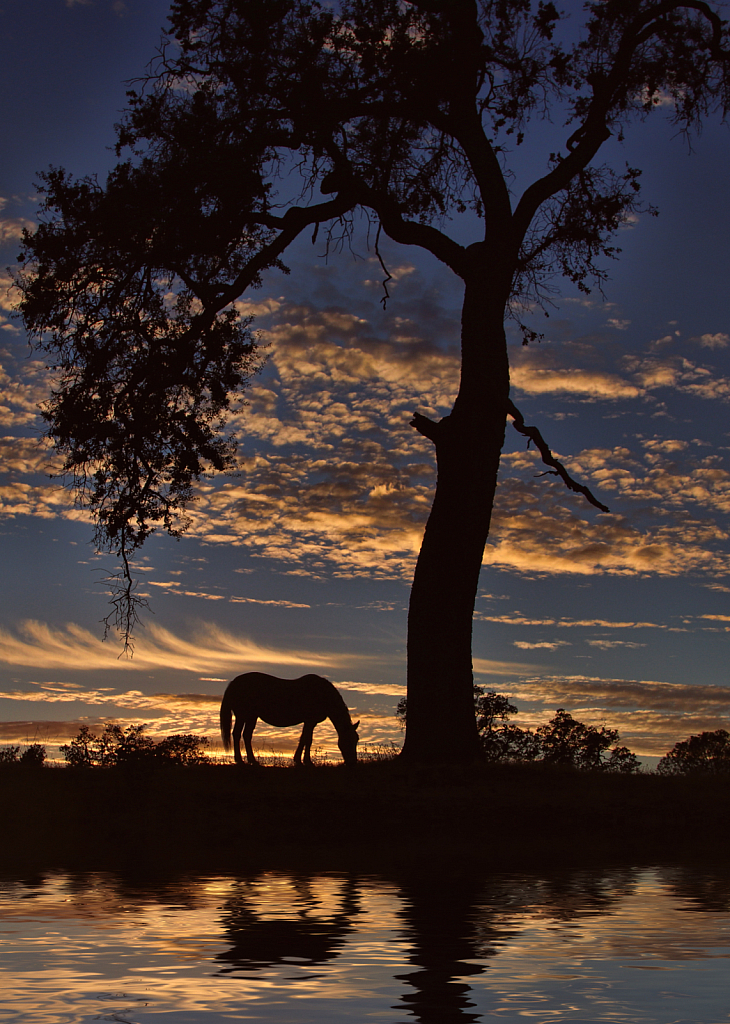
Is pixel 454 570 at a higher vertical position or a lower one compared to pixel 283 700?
higher

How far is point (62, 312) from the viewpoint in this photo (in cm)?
1817

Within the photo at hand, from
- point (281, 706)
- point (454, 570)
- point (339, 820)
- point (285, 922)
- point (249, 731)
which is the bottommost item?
point (339, 820)

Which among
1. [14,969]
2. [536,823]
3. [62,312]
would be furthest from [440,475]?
[14,969]

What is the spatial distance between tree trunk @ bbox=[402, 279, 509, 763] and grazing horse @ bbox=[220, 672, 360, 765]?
1573 mm

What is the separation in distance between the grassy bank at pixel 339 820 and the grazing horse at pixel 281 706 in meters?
3.04

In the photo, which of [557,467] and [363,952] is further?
[557,467]

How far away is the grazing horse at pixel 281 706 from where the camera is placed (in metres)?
16.4

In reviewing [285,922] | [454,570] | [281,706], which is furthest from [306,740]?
[285,922]

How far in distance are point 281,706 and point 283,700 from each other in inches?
4.0

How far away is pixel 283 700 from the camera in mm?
16406

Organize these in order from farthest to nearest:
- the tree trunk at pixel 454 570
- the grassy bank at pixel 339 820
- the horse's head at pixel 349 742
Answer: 1. the horse's head at pixel 349 742
2. the tree trunk at pixel 454 570
3. the grassy bank at pixel 339 820

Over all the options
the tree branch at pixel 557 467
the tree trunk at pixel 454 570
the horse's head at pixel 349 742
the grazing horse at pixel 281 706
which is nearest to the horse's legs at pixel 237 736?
the grazing horse at pixel 281 706

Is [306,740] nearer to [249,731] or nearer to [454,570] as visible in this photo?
[249,731]

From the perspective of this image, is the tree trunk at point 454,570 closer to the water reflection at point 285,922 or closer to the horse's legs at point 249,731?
the horse's legs at point 249,731
